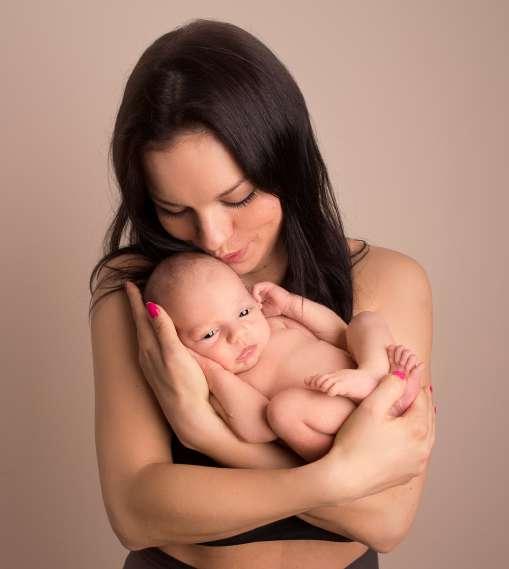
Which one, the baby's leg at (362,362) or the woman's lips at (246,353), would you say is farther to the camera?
the woman's lips at (246,353)

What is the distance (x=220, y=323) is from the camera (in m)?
1.89

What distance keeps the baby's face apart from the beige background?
1289mm

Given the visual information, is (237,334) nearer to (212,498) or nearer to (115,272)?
(212,498)

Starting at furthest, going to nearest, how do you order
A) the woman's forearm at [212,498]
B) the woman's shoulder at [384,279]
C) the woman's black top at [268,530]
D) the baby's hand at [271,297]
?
the woman's shoulder at [384,279] → the baby's hand at [271,297] → the woman's black top at [268,530] → the woman's forearm at [212,498]

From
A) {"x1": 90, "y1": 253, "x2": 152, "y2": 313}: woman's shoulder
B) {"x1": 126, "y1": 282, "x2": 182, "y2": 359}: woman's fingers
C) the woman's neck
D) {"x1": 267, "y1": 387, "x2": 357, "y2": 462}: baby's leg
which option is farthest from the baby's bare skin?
{"x1": 90, "y1": 253, "x2": 152, "y2": 313}: woman's shoulder

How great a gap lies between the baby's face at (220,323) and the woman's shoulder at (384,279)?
0.35m

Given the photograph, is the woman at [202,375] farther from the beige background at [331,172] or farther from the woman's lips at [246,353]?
the beige background at [331,172]

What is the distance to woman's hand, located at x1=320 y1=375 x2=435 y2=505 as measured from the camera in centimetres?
169

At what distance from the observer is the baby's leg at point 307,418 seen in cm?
173

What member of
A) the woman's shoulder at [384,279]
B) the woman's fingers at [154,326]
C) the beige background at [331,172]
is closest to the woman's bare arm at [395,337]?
the woman's shoulder at [384,279]

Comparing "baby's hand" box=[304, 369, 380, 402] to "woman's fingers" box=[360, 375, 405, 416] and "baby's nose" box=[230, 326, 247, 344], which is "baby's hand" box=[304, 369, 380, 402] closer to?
"woman's fingers" box=[360, 375, 405, 416]

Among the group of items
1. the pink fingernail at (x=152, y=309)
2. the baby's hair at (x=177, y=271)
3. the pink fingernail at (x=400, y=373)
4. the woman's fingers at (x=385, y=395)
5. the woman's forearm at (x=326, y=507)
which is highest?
the baby's hair at (x=177, y=271)

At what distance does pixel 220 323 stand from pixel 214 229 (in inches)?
8.0

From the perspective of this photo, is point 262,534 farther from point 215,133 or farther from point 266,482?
point 215,133
